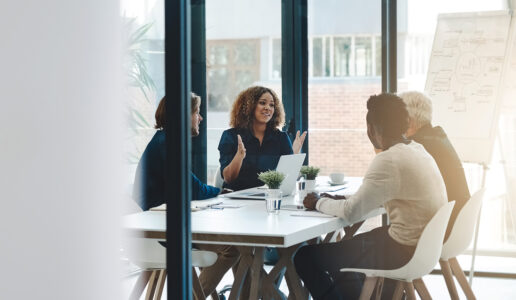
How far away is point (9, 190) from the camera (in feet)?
10.8

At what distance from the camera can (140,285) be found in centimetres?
331

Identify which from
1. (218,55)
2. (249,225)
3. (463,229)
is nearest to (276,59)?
(218,55)

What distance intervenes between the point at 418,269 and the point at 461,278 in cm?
40

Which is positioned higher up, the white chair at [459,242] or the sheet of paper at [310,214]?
the sheet of paper at [310,214]

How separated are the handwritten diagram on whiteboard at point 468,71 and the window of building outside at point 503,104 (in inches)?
1.9

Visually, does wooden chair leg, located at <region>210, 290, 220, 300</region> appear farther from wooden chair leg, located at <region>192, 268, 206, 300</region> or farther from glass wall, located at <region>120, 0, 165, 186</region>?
glass wall, located at <region>120, 0, 165, 186</region>

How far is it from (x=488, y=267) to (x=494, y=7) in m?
1.30

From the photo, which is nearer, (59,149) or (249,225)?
(249,225)

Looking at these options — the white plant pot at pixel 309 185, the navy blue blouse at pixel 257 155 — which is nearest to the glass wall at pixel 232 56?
the navy blue blouse at pixel 257 155

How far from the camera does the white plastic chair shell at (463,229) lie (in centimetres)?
348

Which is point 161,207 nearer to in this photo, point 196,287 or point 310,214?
point 196,287

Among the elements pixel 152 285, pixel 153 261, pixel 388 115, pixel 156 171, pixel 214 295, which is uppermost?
pixel 388 115

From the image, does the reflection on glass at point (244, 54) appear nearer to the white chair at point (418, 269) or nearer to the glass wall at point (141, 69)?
the glass wall at point (141, 69)

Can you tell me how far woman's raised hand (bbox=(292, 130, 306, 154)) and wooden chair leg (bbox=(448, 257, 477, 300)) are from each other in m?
0.91
